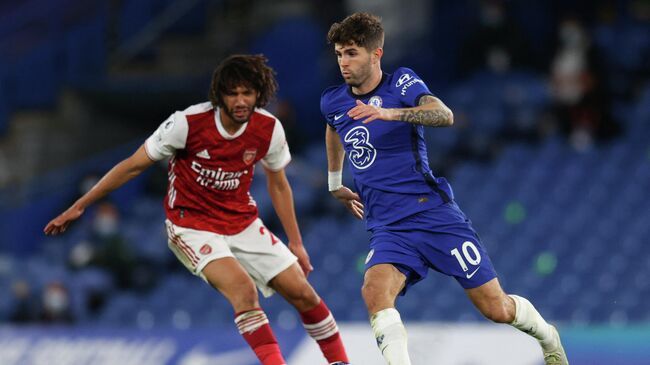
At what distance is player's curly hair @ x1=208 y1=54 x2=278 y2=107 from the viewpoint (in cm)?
738

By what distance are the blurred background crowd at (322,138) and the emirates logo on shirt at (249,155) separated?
559 cm

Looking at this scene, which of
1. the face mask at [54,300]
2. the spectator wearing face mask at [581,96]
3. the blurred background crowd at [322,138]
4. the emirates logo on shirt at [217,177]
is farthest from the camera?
the face mask at [54,300]

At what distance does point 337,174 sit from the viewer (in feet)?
25.7

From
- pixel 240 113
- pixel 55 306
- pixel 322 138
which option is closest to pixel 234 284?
pixel 240 113

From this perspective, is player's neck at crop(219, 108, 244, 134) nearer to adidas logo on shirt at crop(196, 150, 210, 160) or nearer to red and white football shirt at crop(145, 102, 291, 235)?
red and white football shirt at crop(145, 102, 291, 235)

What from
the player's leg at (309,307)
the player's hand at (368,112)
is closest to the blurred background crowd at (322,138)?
the player's leg at (309,307)

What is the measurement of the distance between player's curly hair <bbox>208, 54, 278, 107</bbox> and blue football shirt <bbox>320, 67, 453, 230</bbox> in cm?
55

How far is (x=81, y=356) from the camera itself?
1223cm

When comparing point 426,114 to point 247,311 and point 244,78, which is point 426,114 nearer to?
point 244,78

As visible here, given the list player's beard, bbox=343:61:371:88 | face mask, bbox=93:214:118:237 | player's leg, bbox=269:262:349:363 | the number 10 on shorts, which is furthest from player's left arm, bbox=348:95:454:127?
face mask, bbox=93:214:118:237

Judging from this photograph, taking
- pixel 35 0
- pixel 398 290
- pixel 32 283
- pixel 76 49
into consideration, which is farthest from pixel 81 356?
pixel 35 0

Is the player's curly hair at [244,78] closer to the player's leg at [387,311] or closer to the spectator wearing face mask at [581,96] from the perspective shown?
the player's leg at [387,311]

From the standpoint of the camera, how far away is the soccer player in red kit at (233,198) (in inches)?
294

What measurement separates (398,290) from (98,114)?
13229 millimetres
